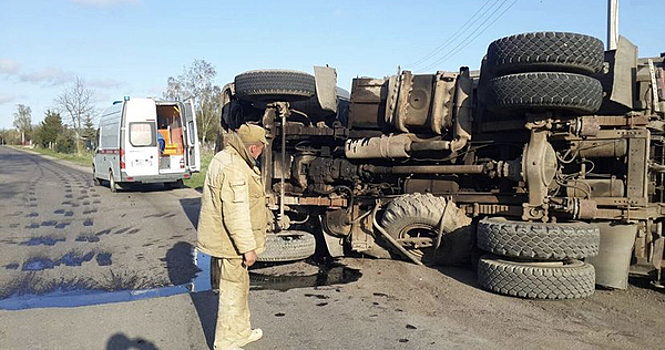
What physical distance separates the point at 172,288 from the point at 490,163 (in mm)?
3885

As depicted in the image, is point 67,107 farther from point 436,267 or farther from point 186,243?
point 436,267

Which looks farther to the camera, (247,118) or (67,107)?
(67,107)

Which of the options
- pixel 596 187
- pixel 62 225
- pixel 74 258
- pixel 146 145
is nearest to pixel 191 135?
pixel 146 145

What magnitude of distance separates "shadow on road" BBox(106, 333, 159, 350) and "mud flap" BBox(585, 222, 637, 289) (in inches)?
177

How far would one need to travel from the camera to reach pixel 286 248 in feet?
23.4

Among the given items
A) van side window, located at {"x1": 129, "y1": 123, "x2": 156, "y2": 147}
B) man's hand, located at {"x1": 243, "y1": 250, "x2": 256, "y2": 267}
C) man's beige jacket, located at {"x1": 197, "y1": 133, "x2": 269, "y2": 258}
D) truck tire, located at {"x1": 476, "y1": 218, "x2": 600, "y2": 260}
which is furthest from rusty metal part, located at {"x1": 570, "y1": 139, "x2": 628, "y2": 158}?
van side window, located at {"x1": 129, "y1": 123, "x2": 156, "y2": 147}

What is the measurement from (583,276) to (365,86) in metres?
3.68

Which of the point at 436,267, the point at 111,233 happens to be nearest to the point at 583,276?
the point at 436,267

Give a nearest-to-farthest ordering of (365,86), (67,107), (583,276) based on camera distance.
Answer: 1. (583,276)
2. (365,86)
3. (67,107)

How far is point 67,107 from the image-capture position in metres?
54.6

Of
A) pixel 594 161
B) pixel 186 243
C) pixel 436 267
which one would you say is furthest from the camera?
pixel 186 243

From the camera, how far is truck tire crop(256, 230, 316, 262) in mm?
7098

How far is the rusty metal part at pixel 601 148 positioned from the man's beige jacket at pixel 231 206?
389cm

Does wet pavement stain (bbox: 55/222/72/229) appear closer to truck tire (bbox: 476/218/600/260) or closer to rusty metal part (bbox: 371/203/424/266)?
rusty metal part (bbox: 371/203/424/266)
